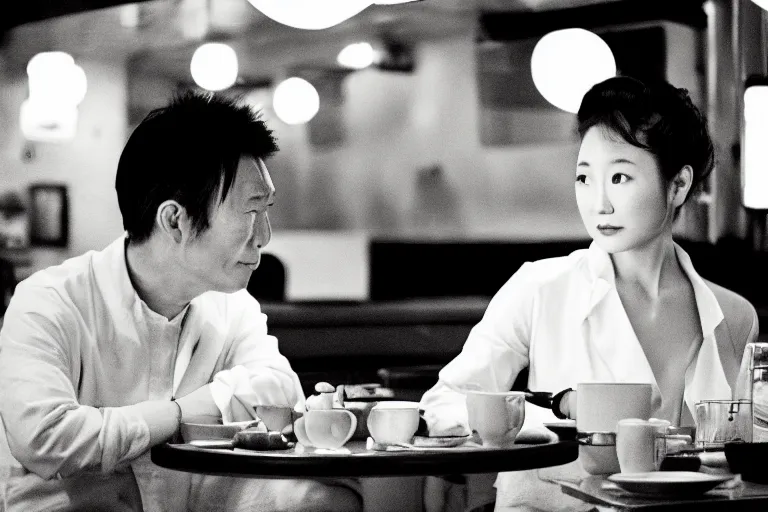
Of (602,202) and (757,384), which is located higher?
(602,202)

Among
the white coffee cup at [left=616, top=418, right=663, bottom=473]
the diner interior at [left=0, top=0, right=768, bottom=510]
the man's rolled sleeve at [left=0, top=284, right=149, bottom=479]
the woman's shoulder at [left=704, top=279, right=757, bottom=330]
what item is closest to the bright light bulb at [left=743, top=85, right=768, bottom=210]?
the diner interior at [left=0, top=0, right=768, bottom=510]

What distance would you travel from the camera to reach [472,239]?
151 inches

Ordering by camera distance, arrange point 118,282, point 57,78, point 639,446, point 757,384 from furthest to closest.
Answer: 1. point 57,78
2. point 118,282
3. point 757,384
4. point 639,446

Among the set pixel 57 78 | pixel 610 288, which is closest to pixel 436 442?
pixel 610 288

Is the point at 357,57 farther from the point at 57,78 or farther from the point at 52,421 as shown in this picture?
the point at 52,421

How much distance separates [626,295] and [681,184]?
30 cm

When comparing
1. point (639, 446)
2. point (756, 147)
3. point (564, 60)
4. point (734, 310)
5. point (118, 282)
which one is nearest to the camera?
point (639, 446)

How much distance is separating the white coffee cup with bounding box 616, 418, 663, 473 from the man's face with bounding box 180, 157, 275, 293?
0.85 metres

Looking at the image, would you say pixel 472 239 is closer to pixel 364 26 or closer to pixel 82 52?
pixel 364 26

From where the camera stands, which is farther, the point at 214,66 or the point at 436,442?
the point at 214,66

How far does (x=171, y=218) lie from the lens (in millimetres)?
2141

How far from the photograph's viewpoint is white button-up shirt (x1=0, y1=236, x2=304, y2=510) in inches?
72.7

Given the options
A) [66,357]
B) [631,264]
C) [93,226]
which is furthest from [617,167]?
[93,226]

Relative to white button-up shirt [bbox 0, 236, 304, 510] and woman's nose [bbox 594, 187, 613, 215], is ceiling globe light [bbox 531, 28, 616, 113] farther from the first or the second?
white button-up shirt [bbox 0, 236, 304, 510]
